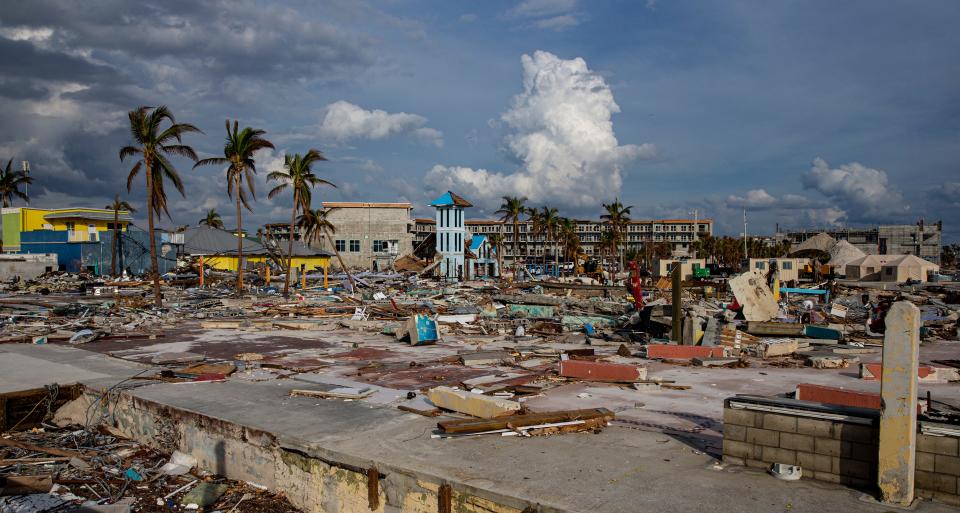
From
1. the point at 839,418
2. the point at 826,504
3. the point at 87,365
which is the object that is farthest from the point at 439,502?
the point at 87,365

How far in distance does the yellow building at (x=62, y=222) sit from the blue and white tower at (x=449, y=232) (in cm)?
2873

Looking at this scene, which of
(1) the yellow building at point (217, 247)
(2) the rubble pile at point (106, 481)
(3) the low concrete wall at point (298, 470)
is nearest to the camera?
(3) the low concrete wall at point (298, 470)

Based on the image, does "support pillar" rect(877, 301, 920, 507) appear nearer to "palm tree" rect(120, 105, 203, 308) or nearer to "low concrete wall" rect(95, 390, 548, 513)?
"low concrete wall" rect(95, 390, 548, 513)

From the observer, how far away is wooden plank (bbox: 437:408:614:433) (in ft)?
26.0

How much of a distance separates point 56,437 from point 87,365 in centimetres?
348

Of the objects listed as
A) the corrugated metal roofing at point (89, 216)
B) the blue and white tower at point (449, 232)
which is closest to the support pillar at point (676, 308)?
the blue and white tower at point (449, 232)

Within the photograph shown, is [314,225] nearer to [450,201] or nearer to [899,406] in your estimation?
[450,201]

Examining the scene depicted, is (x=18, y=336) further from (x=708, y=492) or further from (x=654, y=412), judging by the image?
(x=708, y=492)

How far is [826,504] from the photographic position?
217 inches

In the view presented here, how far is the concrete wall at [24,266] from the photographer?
141 feet

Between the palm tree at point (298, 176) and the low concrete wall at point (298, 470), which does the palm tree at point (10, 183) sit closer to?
the palm tree at point (298, 176)

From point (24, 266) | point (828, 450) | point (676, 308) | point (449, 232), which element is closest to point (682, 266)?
point (449, 232)

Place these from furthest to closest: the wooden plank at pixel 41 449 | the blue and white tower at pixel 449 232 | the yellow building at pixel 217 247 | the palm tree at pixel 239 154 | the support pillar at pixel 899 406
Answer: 1. the blue and white tower at pixel 449 232
2. the yellow building at pixel 217 247
3. the palm tree at pixel 239 154
4. the wooden plank at pixel 41 449
5. the support pillar at pixel 899 406

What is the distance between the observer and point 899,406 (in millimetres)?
5473
